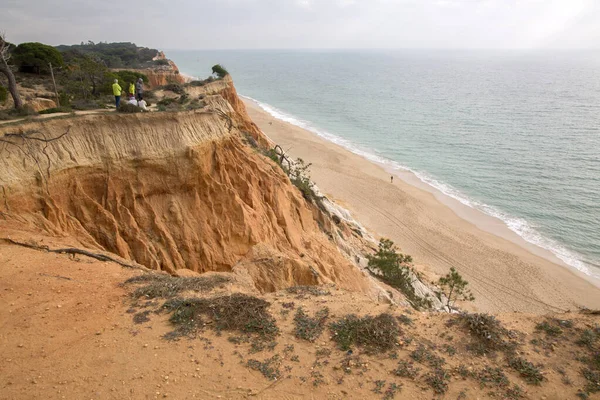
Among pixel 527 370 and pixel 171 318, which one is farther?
pixel 171 318

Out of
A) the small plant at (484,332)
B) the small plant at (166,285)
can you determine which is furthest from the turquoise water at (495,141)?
the small plant at (166,285)

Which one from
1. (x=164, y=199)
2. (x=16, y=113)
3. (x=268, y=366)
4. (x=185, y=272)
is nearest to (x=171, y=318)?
(x=268, y=366)

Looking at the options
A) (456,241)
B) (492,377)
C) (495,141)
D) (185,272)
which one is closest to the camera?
(492,377)

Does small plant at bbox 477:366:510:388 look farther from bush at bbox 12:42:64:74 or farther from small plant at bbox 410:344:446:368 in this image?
bush at bbox 12:42:64:74

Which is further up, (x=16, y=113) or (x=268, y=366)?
(x=16, y=113)

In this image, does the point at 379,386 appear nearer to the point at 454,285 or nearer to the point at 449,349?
the point at 449,349

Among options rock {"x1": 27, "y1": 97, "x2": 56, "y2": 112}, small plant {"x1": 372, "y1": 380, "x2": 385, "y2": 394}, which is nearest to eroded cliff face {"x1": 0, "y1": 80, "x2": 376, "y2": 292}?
rock {"x1": 27, "y1": 97, "x2": 56, "y2": 112}
